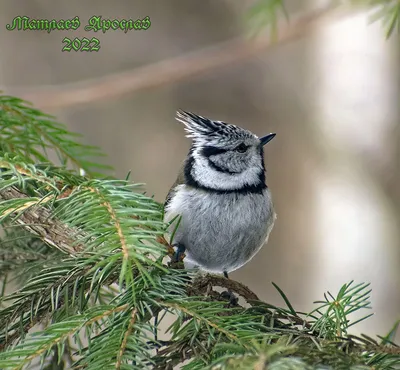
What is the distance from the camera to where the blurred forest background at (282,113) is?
3.43 metres

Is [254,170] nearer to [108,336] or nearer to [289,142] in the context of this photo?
[108,336]

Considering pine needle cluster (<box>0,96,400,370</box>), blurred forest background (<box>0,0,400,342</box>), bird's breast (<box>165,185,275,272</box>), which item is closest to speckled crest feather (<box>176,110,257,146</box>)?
bird's breast (<box>165,185,275,272</box>)

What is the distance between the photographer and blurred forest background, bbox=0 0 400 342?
3426 millimetres

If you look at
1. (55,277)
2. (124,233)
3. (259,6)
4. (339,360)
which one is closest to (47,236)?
(55,277)

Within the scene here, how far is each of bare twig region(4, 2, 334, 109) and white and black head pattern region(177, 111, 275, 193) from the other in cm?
130

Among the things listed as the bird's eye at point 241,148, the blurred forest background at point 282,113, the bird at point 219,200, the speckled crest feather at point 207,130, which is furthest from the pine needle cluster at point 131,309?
the blurred forest background at point 282,113

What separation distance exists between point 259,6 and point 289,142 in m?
2.30

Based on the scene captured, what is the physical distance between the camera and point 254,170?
180cm

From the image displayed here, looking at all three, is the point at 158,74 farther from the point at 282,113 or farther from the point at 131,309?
the point at 131,309

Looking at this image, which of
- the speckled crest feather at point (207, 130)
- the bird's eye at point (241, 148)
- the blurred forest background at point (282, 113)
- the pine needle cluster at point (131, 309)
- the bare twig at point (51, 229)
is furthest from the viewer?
the blurred forest background at point (282, 113)

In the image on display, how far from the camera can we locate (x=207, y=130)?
5.68 ft

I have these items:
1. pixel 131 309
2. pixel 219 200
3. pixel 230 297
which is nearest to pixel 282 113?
pixel 219 200

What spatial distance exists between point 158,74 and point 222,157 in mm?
1402

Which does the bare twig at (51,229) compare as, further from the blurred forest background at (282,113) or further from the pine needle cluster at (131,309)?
the blurred forest background at (282,113)
